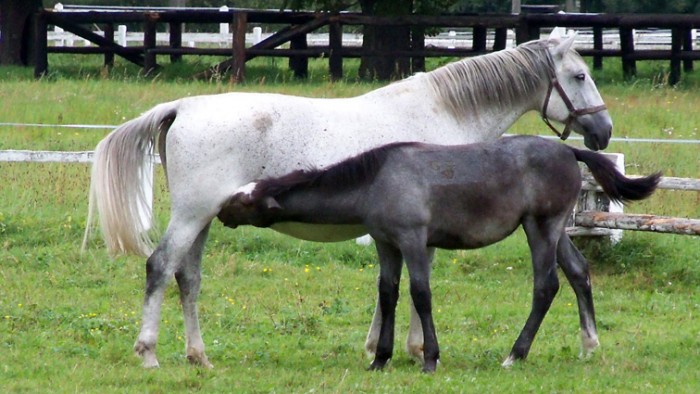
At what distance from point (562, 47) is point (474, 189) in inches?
55.9

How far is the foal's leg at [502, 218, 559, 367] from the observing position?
7.02 metres

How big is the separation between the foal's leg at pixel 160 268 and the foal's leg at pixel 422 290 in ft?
4.17

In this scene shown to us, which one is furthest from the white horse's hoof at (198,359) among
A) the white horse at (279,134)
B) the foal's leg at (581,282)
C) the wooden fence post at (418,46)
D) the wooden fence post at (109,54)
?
the wooden fence post at (109,54)

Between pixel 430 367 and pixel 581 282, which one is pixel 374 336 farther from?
Answer: pixel 581 282

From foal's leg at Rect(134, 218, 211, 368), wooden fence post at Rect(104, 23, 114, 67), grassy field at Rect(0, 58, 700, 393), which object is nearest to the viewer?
grassy field at Rect(0, 58, 700, 393)

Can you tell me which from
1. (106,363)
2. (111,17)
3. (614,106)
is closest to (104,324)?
(106,363)

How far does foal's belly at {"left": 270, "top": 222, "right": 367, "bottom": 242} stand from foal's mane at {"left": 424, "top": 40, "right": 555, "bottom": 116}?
102 centimetres

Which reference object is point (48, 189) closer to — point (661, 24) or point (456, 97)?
point (456, 97)

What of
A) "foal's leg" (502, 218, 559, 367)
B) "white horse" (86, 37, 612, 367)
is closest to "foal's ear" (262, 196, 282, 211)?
"white horse" (86, 37, 612, 367)

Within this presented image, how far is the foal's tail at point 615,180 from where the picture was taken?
7188mm

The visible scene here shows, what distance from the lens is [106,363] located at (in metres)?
7.07

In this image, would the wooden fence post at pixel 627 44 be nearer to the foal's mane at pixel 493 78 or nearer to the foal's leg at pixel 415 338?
the foal's mane at pixel 493 78

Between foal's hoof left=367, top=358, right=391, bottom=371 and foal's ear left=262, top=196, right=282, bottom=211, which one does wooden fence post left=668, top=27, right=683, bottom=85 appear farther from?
foal's ear left=262, top=196, right=282, bottom=211

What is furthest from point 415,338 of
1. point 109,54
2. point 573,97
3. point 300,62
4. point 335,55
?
point 109,54
